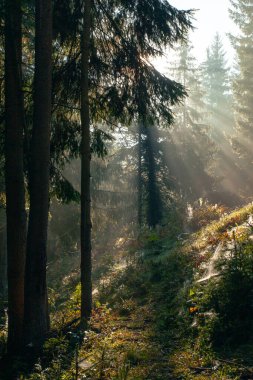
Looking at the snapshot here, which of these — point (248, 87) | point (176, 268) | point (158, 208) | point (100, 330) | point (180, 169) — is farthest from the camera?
point (248, 87)

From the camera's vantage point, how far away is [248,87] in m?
31.2

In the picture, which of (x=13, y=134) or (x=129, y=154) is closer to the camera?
(x=13, y=134)

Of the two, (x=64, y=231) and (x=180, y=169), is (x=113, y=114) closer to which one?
(x=64, y=231)

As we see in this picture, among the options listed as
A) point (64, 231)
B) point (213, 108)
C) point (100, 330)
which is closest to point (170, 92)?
point (100, 330)

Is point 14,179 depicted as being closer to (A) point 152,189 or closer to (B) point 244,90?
(A) point 152,189

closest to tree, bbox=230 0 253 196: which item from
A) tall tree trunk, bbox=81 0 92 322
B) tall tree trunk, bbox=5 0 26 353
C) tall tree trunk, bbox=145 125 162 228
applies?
tall tree trunk, bbox=145 125 162 228

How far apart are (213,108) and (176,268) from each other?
49.7m

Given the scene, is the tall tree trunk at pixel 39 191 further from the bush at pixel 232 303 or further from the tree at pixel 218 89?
the tree at pixel 218 89

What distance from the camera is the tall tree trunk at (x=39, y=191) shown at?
821cm

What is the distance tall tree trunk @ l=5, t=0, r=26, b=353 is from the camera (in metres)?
9.06

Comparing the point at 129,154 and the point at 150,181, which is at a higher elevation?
the point at 129,154

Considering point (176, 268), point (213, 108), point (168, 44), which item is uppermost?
point (213, 108)

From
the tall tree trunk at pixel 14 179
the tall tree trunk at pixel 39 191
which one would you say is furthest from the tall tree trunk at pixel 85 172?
the tall tree trunk at pixel 14 179

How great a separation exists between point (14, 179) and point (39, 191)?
1111 millimetres
